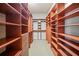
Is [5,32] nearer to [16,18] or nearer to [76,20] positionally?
[16,18]

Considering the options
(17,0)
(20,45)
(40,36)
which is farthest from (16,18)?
(40,36)

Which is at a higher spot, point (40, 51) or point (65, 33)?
point (65, 33)

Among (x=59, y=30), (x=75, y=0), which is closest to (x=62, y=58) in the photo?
(x=75, y=0)

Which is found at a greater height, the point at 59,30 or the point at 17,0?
the point at 17,0

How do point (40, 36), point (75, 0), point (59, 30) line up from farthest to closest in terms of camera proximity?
1. point (40, 36)
2. point (59, 30)
3. point (75, 0)

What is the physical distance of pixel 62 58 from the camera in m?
1.45

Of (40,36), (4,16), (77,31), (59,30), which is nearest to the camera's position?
(4,16)

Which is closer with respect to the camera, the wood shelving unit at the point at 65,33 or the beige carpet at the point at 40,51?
the wood shelving unit at the point at 65,33

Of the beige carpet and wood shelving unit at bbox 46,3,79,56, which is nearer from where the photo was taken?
wood shelving unit at bbox 46,3,79,56

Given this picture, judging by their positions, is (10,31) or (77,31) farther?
(77,31)

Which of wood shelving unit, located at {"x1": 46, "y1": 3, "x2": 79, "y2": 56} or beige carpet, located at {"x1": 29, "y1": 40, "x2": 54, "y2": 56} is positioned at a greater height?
wood shelving unit, located at {"x1": 46, "y1": 3, "x2": 79, "y2": 56}

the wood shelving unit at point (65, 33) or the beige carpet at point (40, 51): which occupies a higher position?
the wood shelving unit at point (65, 33)

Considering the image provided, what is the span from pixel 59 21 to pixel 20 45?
1957 mm

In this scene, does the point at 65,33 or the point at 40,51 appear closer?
the point at 65,33
